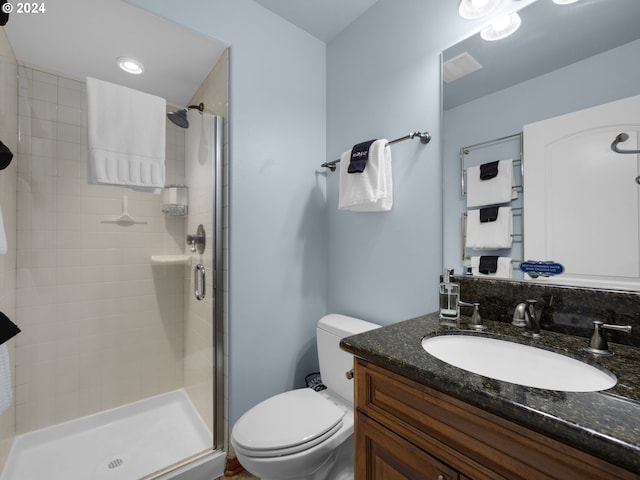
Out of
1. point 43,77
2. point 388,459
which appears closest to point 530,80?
point 388,459

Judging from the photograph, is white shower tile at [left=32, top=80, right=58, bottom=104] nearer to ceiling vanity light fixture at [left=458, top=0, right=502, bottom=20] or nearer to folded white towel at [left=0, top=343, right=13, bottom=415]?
folded white towel at [left=0, top=343, right=13, bottom=415]

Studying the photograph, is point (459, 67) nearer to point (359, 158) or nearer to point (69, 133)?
point (359, 158)

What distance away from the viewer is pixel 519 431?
0.55 metres

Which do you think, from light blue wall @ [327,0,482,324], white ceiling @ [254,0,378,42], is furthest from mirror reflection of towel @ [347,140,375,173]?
white ceiling @ [254,0,378,42]

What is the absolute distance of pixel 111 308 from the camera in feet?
6.47

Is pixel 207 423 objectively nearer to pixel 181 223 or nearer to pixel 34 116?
pixel 181 223

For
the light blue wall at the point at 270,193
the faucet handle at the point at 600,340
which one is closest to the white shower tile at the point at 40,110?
the light blue wall at the point at 270,193

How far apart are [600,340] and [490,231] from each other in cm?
47

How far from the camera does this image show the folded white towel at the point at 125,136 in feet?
4.24

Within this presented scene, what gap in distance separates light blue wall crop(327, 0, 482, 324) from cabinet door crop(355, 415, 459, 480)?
2.15 ft

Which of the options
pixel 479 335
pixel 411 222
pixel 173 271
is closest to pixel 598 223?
pixel 479 335

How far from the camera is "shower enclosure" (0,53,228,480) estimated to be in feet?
5.20

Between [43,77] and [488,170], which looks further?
[43,77]

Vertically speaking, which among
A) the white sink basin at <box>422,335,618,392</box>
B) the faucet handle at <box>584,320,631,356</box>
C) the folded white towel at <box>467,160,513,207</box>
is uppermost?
the folded white towel at <box>467,160,513,207</box>
